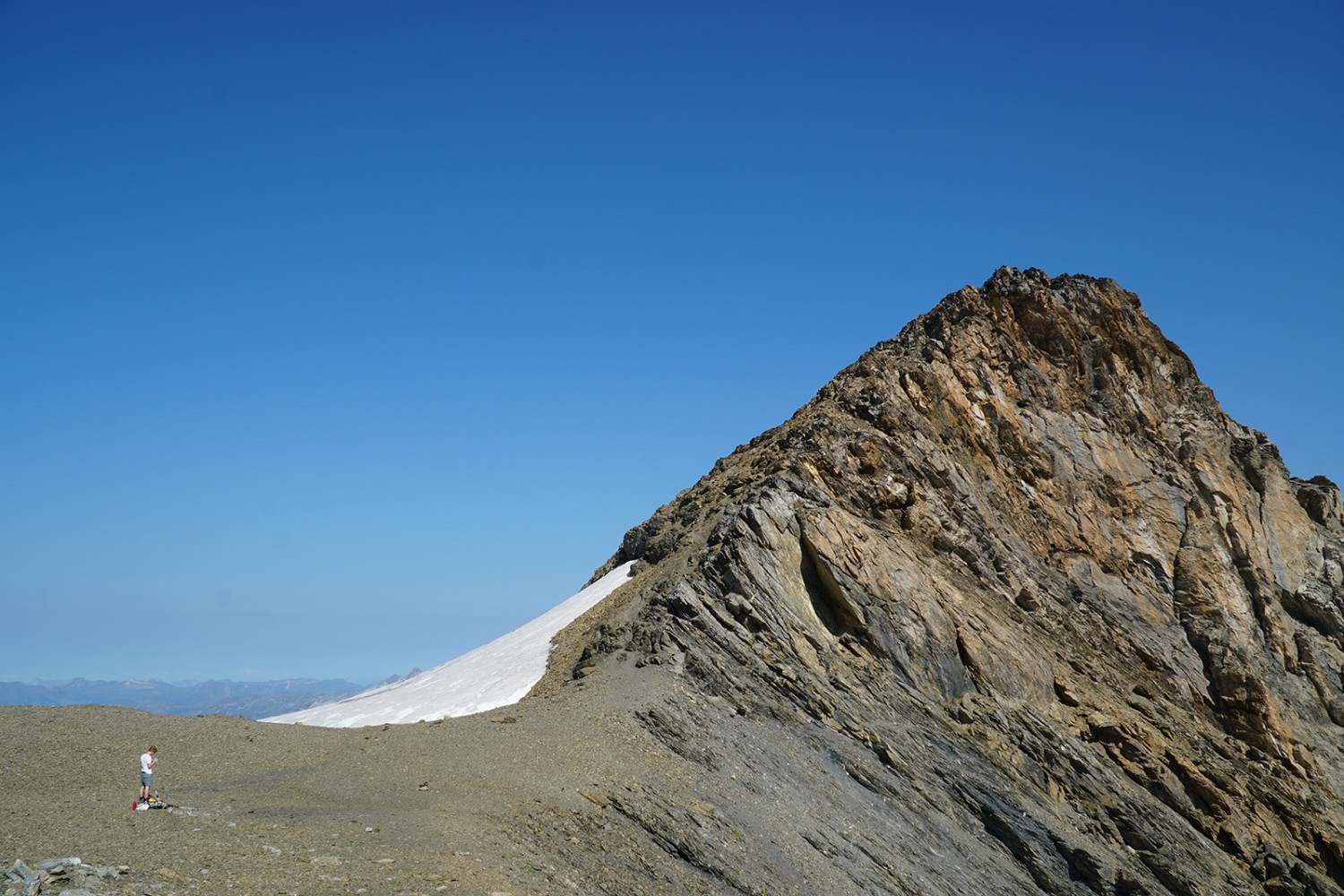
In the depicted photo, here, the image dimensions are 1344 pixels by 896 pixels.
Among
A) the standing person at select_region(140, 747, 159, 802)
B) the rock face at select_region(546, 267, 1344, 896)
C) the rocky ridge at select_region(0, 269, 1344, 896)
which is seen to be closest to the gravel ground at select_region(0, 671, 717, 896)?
the rocky ridge at select_region(0, 269, 1344, 896)

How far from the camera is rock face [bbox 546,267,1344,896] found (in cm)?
2842

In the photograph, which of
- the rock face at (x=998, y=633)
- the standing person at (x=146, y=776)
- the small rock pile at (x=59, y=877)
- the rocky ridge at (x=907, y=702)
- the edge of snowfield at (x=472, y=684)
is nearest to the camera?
the small rock pile at (x=59, y=877)

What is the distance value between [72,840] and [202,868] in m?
2.78

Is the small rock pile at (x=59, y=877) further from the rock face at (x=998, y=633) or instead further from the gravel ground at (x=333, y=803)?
the rock face at (x=998, y=633)

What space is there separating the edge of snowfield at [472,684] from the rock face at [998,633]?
221cm

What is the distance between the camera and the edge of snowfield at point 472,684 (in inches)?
1362

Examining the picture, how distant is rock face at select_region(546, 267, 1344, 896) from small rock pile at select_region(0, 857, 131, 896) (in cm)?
1082

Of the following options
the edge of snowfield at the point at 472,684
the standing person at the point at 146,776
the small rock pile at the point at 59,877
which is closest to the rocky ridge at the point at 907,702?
the standing person at the point at 146,776

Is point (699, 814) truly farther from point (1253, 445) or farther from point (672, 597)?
point (1253, 445)

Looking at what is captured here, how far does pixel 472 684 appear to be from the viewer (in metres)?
37.0

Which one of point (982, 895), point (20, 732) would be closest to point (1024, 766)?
point (982, 895)

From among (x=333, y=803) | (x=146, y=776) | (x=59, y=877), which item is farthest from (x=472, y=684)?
(x=59, y=877)

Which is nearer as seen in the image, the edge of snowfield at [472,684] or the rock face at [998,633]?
the rock face at [998,633]

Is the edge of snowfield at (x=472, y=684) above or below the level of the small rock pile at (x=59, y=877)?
above
